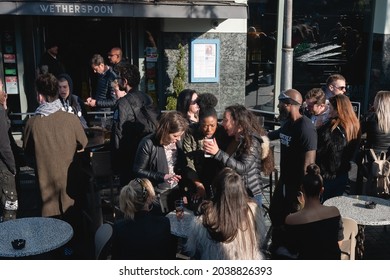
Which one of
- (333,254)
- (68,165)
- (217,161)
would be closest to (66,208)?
(68,165)

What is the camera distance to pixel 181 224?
15.8 feet

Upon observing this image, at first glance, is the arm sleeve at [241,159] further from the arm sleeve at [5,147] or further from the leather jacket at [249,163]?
the arm sleeve at [5,147]

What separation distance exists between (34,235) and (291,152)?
265cm

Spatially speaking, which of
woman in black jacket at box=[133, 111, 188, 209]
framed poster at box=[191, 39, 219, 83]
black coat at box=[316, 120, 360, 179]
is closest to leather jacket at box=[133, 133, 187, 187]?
woman in black jacket at box=[133, 111, 188, 209]

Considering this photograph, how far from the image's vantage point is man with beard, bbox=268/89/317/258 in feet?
18.1

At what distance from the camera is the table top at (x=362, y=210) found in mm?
5125

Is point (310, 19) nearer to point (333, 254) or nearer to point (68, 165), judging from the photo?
point (68, 165)

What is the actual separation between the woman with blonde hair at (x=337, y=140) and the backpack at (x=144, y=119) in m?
1.83

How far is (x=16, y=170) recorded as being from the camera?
6133 mm

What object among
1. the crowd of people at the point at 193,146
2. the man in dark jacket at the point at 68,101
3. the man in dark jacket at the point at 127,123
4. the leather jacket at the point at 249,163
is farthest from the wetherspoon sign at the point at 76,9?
the leather jacket at the point at 249,163

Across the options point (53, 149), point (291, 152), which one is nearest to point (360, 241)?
point (291, 152)

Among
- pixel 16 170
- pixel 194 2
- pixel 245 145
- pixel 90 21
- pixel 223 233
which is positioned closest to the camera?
pixel 223 233

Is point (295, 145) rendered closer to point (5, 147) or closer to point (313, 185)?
point (313, 185)

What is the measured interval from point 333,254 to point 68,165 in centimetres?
295
